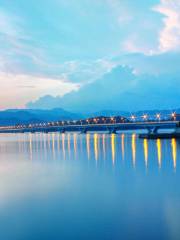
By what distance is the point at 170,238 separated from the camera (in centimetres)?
523

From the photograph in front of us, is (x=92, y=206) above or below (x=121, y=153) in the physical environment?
below

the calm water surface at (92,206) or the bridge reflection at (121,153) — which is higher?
the bridge reflection at (121,153)

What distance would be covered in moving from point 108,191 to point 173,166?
591cm

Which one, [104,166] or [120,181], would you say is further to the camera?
[104,166]

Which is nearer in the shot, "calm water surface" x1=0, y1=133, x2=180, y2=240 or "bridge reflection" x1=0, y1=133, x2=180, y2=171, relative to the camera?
"calm water surface" x1=0, y1=133, x2=180, y2=240

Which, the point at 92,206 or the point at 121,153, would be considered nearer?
the point at 92,206

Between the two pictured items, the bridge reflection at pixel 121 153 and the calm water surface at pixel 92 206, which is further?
the bridge reflection at pixel 121 153

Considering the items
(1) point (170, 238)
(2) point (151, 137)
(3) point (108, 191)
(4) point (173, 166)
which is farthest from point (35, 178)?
(2) point (151, 137)

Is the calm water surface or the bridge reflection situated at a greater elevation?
the bridge reflection

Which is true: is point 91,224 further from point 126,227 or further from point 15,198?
point 15,198

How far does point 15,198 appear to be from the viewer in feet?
29.7

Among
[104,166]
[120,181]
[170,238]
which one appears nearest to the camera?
[170,238]

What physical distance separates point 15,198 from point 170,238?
4.91 metres

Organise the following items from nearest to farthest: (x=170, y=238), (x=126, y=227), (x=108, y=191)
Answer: (x=170, y=238), (x=126, y=227), (x=108, y=191)
